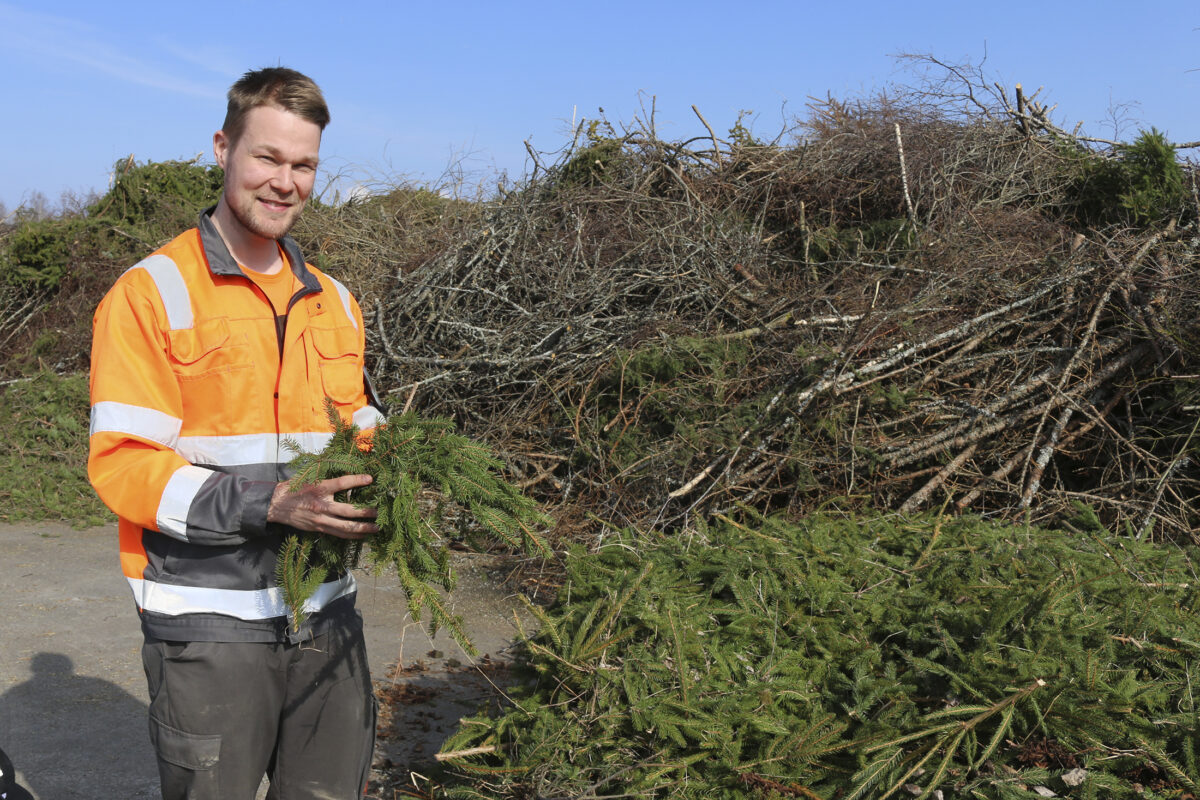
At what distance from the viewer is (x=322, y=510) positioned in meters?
2.15

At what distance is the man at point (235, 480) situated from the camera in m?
2.15

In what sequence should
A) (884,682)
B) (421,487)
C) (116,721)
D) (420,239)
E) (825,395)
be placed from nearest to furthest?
(421,487) → (884,682) → (116,721) → (825,395) → (420,239)

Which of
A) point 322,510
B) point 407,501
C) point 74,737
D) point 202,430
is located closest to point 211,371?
point 202,430

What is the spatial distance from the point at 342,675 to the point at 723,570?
48.9 inches

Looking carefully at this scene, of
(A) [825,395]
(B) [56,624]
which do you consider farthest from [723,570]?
(B) [56,624]

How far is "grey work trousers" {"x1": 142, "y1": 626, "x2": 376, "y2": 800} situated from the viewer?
2.23 m

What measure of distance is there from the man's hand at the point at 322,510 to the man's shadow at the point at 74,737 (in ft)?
6.59

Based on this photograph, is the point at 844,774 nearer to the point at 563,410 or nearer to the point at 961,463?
the point at 961,463

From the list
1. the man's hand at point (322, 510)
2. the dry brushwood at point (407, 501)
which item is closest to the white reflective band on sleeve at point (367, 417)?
the dry brushwood at point (407, 501)

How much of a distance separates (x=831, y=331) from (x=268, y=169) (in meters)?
4.35

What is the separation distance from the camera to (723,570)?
2.98 m

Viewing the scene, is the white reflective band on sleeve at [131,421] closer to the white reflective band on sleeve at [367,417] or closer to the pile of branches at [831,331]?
the white reflective band on sleeve at [367,417]

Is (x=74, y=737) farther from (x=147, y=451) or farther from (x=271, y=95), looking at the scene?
(x=271, y=95)

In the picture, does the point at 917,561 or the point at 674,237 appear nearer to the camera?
the point at 917,561
